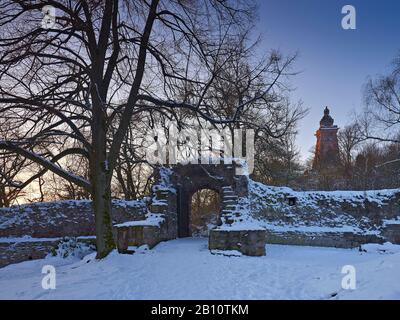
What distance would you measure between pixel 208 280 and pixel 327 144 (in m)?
34.7

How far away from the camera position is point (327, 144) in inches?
1490

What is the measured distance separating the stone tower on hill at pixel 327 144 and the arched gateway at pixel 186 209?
2356 centimetres

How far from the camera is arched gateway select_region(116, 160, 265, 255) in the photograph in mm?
10094

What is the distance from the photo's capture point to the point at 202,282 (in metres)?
6.42

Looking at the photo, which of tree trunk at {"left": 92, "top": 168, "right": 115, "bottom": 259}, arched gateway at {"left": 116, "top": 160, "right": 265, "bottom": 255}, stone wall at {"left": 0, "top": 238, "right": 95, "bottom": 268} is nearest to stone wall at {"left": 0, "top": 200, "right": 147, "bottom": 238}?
stone wall at {"left": 0, "top": 238, "right": 95, "bottom": 268}

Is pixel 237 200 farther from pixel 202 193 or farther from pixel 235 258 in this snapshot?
pixel 202 193

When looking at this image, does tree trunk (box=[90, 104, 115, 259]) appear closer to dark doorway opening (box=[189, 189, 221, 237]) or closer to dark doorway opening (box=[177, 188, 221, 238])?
dark doorway opening (box=[177, 188, 221, 238])

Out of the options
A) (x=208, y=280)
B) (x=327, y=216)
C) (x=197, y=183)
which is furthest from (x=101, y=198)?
(x=327, y=216)

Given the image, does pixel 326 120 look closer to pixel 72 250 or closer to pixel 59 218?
pixel 59 218

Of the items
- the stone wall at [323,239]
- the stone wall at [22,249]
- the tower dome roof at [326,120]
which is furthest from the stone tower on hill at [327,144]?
the stone wall at [22,249]

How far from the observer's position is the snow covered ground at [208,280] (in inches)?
197

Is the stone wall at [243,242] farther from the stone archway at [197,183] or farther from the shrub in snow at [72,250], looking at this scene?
the shrub in snow at [72,250]

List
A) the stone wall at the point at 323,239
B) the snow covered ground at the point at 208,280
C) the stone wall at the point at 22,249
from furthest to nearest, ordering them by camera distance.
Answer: the stone wall at the point at 22,249, the stone wall at the point at 323,239, the snow covered ground at the point at 208,280
